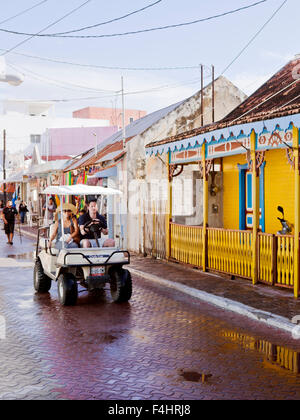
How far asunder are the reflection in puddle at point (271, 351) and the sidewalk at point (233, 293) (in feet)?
2.52

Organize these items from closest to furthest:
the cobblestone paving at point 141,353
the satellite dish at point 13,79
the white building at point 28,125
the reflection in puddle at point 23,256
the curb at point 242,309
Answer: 1. the cobblestone paving at point 141,353
2. the curb at point 242,309
3. the satellite dish at point 13,79
4. the reflection in puddle at point 23,256
5. the white building at point 28,125

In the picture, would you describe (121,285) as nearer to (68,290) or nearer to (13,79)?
(68,290)

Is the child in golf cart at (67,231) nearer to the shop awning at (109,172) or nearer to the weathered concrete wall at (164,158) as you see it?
the weathered concrete wall at (164,158)

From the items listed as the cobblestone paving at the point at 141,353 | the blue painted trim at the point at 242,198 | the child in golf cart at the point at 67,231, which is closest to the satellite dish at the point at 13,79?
the child in golf cart at the point at 67,231

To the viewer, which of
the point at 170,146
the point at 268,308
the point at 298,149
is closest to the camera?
the point at 268,308

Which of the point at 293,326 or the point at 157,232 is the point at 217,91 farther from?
the point at 293,326

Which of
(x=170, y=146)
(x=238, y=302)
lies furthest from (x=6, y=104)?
(x=238, y=302)

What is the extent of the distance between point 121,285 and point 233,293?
2.28 m

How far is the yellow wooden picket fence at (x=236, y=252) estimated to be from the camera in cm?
1027

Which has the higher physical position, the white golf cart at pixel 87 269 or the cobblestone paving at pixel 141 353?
the white golf cart at pixel 87 269

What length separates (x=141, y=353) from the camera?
668 centimetres
